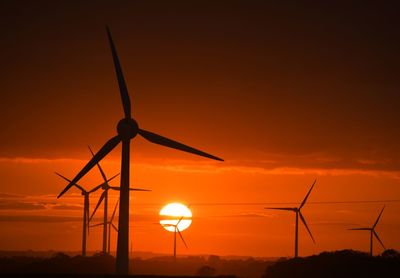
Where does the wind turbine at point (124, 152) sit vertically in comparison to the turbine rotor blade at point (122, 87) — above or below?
below

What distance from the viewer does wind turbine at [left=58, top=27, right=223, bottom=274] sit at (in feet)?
319

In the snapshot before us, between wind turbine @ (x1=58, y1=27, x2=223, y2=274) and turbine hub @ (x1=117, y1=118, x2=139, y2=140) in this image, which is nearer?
wind turbine @ (x1=58, y1=27, x2=223, y2=274)

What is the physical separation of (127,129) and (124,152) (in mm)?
4404

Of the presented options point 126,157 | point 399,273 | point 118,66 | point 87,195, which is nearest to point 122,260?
point 126,157

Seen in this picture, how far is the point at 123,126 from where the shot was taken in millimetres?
104625

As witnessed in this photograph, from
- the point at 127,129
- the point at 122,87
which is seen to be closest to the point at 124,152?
the point at 127,129

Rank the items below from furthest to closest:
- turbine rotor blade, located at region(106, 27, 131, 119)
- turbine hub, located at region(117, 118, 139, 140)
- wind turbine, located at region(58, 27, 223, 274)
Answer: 1. turbine rotor blade, located at region(106, 27, 131, 119)
2. turbine hub, located at region(117, 118, 139, 140)
3. wind turbine, located at region(58, 27, 223, 274)

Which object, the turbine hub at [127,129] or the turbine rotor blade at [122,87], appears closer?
the turbine hub at [127,129]

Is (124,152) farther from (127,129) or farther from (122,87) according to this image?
(122,87)

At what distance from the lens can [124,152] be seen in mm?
101812

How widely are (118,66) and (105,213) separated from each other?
8591 cm

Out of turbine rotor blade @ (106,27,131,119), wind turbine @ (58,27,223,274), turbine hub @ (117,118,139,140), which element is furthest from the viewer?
turbine rotor blade @ (106,27,131,119)

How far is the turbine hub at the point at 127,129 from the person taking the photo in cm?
10431

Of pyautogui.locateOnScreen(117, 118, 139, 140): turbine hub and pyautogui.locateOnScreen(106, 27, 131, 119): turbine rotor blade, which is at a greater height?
pyautogui.locateOnScreen(106, 27, 131, 119): turbine rotor blade
